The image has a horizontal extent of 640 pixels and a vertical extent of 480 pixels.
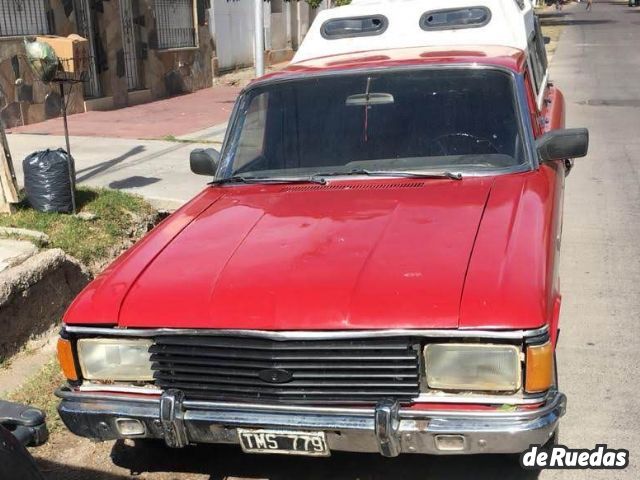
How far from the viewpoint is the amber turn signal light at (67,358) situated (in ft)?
10.7

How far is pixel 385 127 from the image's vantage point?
4.34 meters

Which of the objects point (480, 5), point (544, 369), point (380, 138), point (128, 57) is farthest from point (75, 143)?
point (544, 369)

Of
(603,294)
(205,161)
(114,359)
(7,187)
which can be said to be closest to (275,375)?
(114,359)

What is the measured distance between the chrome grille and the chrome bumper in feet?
0.17

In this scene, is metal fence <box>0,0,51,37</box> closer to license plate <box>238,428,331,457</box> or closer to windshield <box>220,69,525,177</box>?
windshield <box>220,69,525,177</box>

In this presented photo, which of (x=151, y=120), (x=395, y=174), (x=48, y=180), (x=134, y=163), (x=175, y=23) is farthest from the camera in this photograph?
(x=175, y=23)

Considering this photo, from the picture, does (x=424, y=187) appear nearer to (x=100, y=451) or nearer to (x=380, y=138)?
(x=380, y=138)

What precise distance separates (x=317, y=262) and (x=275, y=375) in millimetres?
489

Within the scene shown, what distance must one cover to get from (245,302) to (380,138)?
163 centimetres

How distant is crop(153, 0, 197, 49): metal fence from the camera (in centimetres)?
1767

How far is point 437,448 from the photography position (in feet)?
Answer: 9.61

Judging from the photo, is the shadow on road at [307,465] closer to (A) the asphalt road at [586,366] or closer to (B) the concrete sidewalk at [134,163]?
(A) the asphalt road at [586,366]

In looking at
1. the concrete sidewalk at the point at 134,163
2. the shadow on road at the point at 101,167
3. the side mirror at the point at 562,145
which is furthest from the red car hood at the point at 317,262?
the shadow on road at the point at 101,167

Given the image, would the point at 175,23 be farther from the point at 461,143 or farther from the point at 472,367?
the point at 472,367
